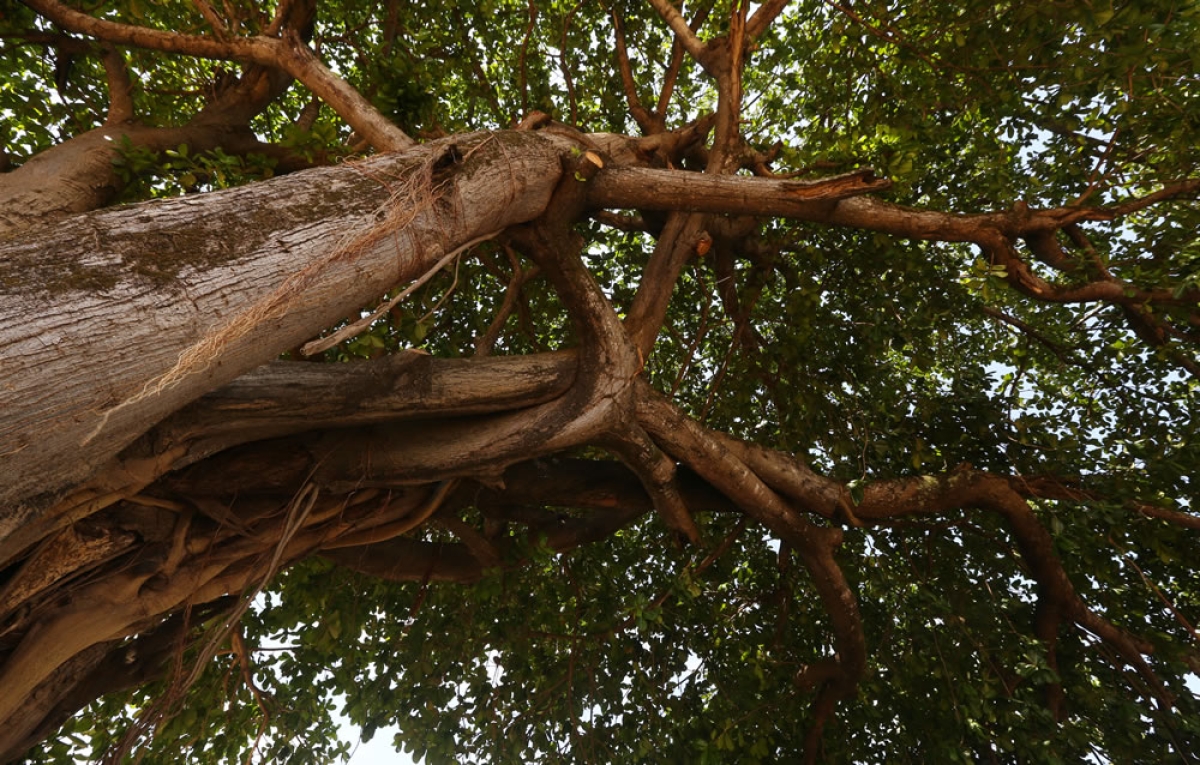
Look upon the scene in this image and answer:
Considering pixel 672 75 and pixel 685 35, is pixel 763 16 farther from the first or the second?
pixel 672 75

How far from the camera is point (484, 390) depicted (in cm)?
304

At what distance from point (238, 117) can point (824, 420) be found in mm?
4573

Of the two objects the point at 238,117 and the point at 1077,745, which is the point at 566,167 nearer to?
the point at 238,117

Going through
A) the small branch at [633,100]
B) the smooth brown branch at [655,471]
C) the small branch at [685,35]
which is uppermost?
the small branch at [633,100]

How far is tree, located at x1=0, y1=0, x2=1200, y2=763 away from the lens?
2414 millimetres

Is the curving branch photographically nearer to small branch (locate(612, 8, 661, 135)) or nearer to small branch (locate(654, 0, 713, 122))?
small branch (locate(612, 8, 661, 135))

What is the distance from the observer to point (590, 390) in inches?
124

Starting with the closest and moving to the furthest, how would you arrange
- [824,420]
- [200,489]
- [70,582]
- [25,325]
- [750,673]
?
1. [25,325]
2. [70,582]
3. [200,489]
4. [750,673]
5. [824,420]

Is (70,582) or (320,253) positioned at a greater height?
(320,253)

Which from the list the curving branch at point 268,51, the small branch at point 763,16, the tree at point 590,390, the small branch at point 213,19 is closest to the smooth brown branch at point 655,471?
the tree at point 590,390

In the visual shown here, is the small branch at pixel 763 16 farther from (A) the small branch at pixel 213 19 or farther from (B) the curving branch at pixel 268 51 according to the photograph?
(A) the small branch at pixel 213 19

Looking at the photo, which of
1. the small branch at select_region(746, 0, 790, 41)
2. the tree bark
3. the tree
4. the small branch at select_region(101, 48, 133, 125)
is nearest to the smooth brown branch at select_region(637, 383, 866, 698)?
the tree

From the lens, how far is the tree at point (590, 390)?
7.92ft

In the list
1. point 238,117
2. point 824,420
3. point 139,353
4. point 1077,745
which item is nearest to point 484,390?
point 139,353
